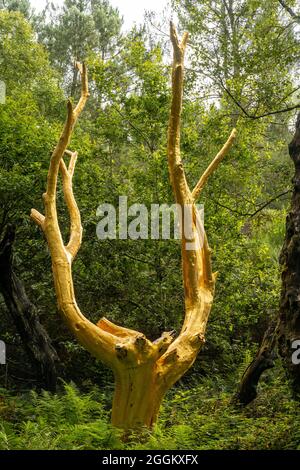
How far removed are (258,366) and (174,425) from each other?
4.02 feet

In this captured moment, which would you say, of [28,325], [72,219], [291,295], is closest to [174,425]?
[291,295]

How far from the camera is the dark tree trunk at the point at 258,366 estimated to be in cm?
619

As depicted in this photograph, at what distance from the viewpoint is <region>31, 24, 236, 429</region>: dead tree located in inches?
204

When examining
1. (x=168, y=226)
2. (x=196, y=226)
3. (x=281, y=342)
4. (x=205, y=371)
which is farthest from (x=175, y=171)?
(x=205, y=371)

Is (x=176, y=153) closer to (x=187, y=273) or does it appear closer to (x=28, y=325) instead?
(x=187, y=273)

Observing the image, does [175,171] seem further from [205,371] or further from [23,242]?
[205,371]

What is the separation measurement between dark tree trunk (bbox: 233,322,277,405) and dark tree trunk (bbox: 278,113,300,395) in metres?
0.26

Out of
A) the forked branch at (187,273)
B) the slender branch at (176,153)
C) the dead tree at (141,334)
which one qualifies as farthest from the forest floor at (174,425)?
the slender branch at (176,153)

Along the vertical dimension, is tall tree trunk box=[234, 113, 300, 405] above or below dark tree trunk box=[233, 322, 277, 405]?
above

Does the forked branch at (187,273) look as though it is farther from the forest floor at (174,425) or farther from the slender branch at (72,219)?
the slender branch at (72,219)

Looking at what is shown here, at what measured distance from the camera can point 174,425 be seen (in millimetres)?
5559

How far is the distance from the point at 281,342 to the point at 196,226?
1362 mm

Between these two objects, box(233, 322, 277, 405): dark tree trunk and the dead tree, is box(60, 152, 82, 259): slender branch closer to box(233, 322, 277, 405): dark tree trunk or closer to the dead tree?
the dead tree

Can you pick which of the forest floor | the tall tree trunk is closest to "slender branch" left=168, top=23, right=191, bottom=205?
the tall tree trunk
